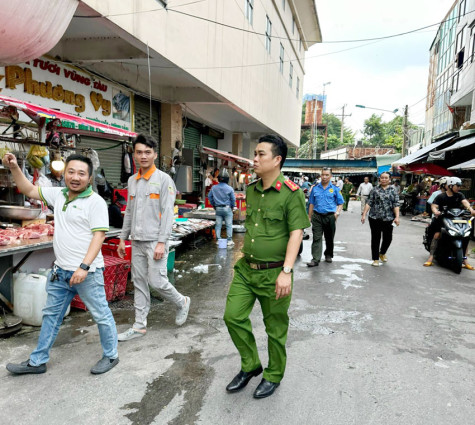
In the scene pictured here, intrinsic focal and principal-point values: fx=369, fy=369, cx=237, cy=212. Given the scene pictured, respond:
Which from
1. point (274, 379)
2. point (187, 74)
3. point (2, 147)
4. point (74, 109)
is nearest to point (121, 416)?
point (274, 379)

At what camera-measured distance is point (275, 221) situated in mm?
2850

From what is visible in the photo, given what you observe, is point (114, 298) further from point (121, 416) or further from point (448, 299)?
point (448, 299)

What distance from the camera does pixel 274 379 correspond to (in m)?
2.92

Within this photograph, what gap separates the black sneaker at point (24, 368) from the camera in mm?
3115

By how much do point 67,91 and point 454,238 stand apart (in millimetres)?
8548

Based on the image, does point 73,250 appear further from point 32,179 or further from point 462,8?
point 462,8

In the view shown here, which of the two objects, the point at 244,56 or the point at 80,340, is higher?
the point at 244,56

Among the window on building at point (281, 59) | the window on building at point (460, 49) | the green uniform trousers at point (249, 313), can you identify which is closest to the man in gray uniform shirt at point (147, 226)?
the green uniform trousers at point (249, 313)

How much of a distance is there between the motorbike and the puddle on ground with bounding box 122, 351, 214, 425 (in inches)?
234

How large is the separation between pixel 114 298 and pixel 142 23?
202 inches

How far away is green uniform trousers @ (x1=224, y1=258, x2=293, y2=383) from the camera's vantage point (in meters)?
2.82

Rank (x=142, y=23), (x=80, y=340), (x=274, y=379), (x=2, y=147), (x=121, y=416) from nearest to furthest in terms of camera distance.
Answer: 1. (x=121, y=416)
2. (x=274, y=379)
3. (x=80, y=340)
4. (x=2, y=147)
5. (x=142, y=23)

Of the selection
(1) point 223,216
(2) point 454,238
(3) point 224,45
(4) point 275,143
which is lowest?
(2) point 454,238

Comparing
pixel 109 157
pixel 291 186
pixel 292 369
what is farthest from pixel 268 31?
pixel 292 369
